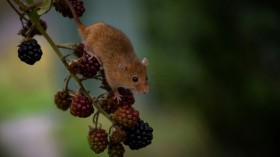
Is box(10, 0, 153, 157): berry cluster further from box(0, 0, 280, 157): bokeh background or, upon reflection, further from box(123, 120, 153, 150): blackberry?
box(0, 0, 280, 157): bokeh background

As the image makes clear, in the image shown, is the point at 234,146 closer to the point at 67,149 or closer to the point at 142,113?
the point at 142,113

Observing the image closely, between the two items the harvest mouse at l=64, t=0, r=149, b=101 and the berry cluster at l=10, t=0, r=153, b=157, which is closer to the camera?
the berry cluster at l=10, t=0, r=153, b=157

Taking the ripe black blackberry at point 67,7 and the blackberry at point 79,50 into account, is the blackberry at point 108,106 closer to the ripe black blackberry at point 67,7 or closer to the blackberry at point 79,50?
the blackberry at point 79,50

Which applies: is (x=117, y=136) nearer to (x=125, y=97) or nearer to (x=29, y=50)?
(x=125, y=97)

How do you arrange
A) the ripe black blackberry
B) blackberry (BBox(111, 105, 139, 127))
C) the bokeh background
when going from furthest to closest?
the bokeh background → the ripe black blackberry → blackberry (BBox(111, 105, 139, 127))

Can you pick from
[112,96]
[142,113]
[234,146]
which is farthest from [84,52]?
[142,113]

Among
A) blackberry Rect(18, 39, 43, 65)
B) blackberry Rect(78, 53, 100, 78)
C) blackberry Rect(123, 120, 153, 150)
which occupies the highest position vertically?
blackberry Rect(18, 39, 43, 65)

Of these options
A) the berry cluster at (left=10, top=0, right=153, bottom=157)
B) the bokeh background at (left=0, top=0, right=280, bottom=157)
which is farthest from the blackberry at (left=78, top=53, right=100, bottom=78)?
the bokeh background at (left=0, top=0, right=280, bottom=157)


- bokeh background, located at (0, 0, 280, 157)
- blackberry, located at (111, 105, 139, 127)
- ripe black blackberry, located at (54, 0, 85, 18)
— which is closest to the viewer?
blackberry, located at (111, 105, 139, 127)
